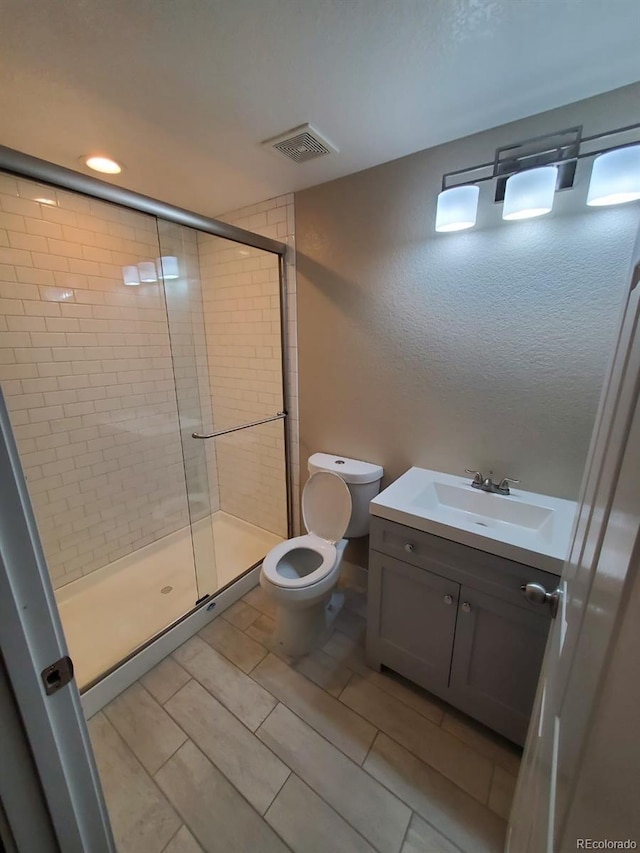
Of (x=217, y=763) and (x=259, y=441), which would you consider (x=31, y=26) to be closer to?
(x=259, y=441)

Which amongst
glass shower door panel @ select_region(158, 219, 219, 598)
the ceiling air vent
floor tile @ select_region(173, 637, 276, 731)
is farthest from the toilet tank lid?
the ceiling air vent

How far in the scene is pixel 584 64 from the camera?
108 cm

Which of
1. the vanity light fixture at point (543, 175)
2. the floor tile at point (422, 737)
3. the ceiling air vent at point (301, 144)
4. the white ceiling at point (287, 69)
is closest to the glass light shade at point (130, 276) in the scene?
the white ceiling at point (287, 69)

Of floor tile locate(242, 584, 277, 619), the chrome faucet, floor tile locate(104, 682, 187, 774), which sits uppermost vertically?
the chrome faucet

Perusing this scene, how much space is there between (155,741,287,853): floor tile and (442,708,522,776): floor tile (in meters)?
0.76

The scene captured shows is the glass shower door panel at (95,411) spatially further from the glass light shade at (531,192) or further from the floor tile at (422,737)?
the glass light shade at (531,192)

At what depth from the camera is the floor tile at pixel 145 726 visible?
4.32 feet

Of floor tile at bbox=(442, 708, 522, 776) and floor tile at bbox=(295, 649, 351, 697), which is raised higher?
floor tile at bbox=(295, 649, 351, 697)

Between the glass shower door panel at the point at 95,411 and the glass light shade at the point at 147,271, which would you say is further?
the glass light shade at the point at 147,271

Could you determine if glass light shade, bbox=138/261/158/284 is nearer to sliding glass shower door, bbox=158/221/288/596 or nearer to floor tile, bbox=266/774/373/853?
sliding glass shower door, bbox=158/221/288/596

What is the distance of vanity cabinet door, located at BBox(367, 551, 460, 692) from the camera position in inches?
54.1

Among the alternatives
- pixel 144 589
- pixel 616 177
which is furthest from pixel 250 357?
pixel 616 177

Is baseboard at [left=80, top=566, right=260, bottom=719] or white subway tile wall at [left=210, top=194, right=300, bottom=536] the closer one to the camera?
baseboard at [left=80, top=566, right=260, bottom=719]

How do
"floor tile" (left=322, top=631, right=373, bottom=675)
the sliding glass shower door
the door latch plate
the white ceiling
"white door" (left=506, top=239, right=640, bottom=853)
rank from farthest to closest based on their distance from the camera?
the sliding glass shower door, "floor tile" (left=322, top=631, right=373, bottom=675), the white ceiling, the door latch plate, "white door" (left=506, top=239, right=640, bottom=853)
